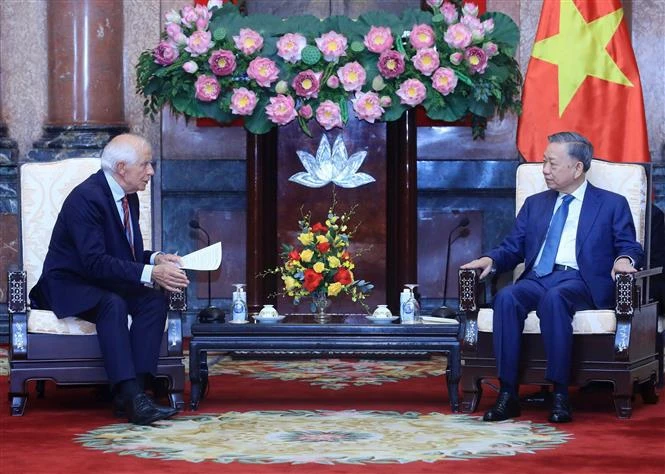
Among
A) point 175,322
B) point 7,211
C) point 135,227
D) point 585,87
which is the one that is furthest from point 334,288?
point 7,211

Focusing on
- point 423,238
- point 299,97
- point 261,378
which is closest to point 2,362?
point 261,378

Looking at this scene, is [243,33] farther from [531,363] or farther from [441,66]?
[531,363]

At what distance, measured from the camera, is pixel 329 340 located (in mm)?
5895

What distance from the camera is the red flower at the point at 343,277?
6012mm

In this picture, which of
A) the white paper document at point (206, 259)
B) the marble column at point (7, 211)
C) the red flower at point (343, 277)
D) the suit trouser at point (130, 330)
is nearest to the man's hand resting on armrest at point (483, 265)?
the red flower at point (343, 277)

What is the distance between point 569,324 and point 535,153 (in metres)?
2.12

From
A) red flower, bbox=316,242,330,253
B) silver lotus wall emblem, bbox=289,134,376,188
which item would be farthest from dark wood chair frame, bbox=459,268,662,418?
silver lotus wall emblem, bbox=289,134,376,188

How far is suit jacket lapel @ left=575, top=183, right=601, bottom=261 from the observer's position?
5.95 m

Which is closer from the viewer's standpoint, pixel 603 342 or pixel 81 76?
pixel 603 342

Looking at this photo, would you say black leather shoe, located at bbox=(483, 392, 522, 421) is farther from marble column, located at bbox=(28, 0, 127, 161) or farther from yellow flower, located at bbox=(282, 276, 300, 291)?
marble column, located at bbox=(28, 0, 127, 161)

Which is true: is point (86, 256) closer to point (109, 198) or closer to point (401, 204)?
point (109, 198)

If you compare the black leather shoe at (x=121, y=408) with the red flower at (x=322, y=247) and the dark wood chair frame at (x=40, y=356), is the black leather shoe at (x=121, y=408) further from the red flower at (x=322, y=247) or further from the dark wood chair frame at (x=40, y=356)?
the red flower at (x=322, y=247)

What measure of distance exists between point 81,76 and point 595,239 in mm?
4125

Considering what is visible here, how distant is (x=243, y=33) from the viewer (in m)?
7.12
